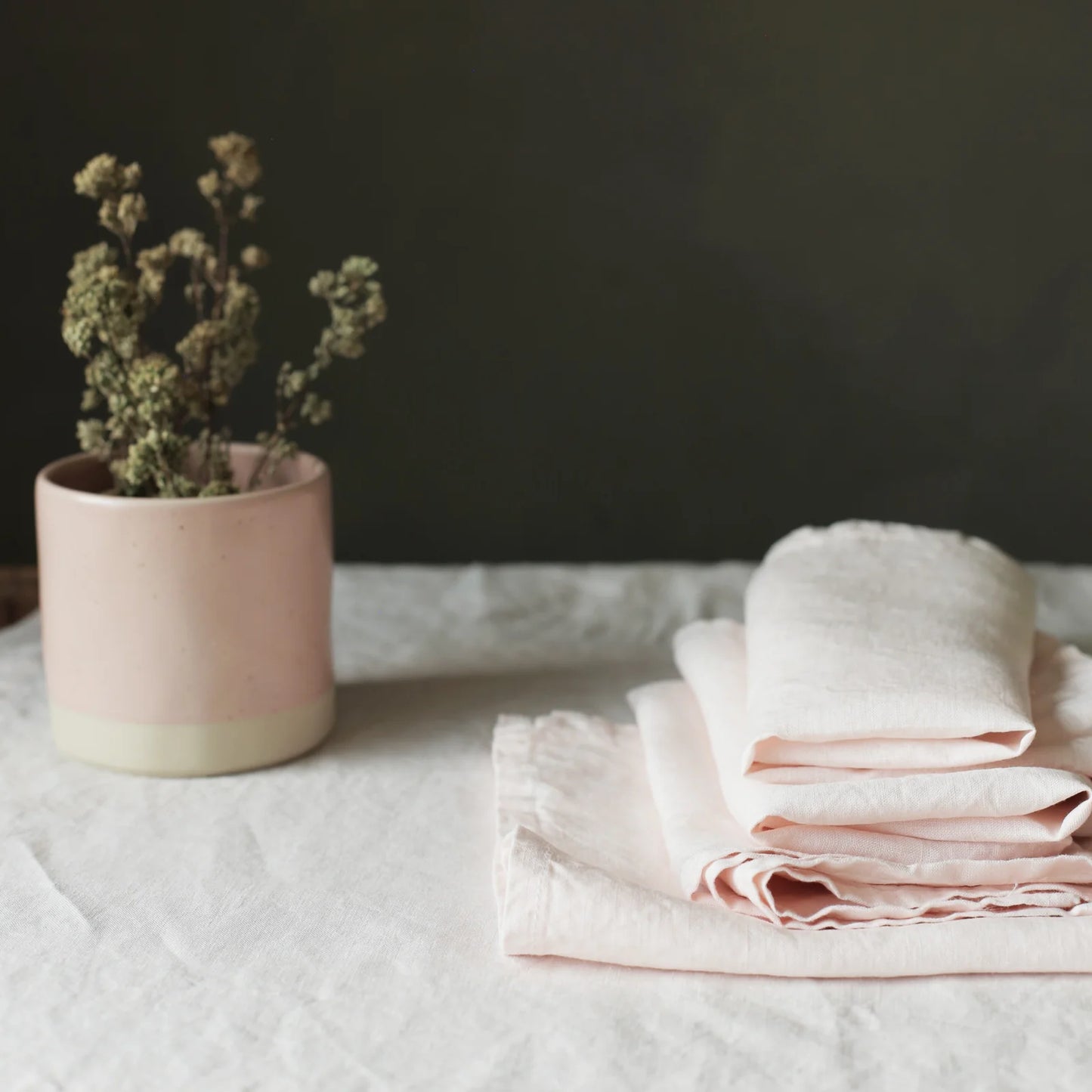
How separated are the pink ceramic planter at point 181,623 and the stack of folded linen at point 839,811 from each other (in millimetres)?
156

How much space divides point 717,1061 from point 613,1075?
43mm

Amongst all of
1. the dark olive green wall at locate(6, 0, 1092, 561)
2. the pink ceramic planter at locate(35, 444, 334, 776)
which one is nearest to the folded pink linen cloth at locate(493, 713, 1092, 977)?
the pink ceramic planter at locate(35, 444, 334, 776)

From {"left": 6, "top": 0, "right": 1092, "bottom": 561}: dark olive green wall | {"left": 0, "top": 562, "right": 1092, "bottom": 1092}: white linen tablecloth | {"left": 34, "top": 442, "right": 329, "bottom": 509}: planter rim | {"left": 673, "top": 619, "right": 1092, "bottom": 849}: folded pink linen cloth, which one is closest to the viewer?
{"left": 0, "top": 562, "right": 1092, "bottom": 1092}: white linen tablecloth

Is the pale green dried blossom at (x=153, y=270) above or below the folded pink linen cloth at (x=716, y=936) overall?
above

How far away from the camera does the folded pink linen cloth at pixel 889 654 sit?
0.69 m

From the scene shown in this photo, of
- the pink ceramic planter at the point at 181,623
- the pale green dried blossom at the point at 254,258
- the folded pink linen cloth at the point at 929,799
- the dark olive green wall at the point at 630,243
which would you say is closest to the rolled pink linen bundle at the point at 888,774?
the folded pink linen cloth at the point at 929,799

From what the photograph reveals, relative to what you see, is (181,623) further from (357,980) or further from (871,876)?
(871,876)

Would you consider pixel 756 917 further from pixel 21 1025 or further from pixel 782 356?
pixel 782 356

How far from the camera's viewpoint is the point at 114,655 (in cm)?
85

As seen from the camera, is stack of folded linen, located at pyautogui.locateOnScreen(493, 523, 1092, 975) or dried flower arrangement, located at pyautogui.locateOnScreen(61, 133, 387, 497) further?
dried flower arrangement, located at pyautogui.locateOnScreen(61, 133, 387, 497)

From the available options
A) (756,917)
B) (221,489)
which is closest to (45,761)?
(221,489)

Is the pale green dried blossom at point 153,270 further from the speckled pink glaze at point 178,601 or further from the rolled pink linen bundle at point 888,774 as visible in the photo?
the rolled pink linen bundle at point 888,774

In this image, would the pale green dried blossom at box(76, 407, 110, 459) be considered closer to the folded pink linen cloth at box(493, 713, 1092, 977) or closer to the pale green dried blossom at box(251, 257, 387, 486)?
the pale green dried blossom at box(251, 257, 387, 486)

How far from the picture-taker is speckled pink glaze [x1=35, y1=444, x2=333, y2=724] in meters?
0.83
